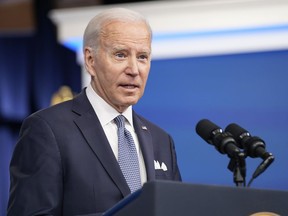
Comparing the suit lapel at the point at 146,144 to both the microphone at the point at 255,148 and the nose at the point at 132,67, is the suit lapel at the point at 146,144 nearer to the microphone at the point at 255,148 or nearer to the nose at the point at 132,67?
the nose at the point at 132,67

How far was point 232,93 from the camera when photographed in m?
4.14

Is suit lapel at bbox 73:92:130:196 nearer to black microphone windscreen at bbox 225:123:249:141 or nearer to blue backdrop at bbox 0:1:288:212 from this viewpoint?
black microphone windscreen at bbox 225:123:249:141

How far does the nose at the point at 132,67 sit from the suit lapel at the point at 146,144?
0.24 meters

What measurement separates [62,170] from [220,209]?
2.31 ft

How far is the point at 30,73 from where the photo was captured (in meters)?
4.90

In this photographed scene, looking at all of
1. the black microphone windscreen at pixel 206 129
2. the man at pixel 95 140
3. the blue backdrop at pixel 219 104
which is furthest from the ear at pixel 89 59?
the blue backdrop at pixel 219 104

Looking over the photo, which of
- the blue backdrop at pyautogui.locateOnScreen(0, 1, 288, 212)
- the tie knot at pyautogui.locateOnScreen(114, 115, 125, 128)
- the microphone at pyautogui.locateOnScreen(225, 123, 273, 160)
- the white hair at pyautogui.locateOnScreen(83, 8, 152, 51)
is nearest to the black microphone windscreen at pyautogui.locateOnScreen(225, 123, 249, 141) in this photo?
the microphone at pyautogui.locateOnScreen(225, 123, 273, 160)

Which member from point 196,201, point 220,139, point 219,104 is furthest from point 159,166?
point 219,104

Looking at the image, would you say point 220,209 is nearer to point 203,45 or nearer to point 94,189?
point 94,189

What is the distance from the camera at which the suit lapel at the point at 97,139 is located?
2377mm

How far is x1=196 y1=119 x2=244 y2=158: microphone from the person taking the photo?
83.0 inches

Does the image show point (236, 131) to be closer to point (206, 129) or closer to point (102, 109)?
point (206, 129)

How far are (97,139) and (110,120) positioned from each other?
130 millimetres

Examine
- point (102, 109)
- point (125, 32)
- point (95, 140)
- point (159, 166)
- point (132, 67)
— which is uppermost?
point (125, 32)
